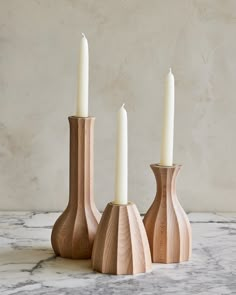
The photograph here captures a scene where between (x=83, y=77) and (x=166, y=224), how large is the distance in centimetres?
26

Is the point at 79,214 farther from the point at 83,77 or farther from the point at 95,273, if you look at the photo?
the point at 83,77

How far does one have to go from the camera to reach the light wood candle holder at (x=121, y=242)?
100cm

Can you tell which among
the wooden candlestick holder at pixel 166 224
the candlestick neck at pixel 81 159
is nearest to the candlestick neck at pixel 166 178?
the wooden candlestick holder at pixel 166 224

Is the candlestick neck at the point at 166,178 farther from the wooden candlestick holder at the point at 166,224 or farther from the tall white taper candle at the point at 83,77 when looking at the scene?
the tall white taper candle at the point at 83,77

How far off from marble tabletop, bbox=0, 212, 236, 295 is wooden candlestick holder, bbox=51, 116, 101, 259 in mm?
23

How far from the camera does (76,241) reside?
3.56 ft

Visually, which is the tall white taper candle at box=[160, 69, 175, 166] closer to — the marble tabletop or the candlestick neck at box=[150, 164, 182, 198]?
the candlestick neck at box=[150, 164, 182, 198]

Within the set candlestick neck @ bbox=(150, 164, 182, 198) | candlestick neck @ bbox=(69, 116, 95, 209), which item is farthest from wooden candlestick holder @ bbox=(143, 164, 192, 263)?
candlestick neck @ bbox=(69, 116, 95, 209)

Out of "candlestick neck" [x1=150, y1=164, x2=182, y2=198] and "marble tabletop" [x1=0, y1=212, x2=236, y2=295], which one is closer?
"marble tabletop" [x1=0, y1=212, x2=236, y2=295]

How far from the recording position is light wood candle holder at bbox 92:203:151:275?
3.28ft

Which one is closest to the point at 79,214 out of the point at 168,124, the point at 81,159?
the point at 81,159

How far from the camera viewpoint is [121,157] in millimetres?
997

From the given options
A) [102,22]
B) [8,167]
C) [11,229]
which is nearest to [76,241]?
[11,229]

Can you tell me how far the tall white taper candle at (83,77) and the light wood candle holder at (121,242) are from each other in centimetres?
16
